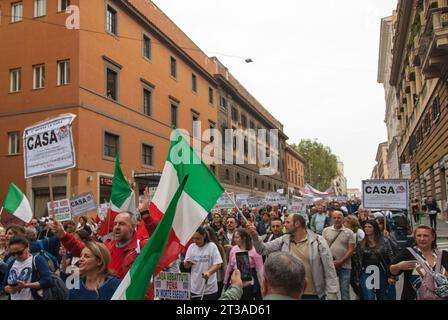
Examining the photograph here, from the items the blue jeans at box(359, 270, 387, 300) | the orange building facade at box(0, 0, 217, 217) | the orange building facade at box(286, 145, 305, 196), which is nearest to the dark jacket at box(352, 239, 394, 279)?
the blue jeans at box(359, 270, 387, 300)

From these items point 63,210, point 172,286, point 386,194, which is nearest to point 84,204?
point 63,210

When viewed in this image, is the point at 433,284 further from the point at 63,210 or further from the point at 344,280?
the point at 63,210

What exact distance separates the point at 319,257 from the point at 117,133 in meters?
22.2

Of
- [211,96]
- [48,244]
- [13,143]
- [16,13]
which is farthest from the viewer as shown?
[211,96]

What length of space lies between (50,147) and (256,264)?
3.41 meters

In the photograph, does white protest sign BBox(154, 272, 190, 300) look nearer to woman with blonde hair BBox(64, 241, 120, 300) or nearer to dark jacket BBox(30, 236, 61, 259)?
woman with blonde hair BBox(64, 241, 120, 300)

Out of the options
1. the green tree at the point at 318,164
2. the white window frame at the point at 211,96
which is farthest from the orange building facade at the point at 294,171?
the white window frame at the point at 211,96

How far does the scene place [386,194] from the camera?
9.42 m

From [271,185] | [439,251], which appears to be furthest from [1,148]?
[271,185]

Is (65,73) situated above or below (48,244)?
above

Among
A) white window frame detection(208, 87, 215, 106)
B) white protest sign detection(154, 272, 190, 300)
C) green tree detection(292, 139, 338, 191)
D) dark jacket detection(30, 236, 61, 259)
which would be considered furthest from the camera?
green tree detection(292, 139, 338, 191)

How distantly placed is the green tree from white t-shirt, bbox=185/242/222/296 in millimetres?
95158

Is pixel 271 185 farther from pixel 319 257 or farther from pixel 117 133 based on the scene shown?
pixel 319 257

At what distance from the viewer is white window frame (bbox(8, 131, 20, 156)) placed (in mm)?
23538
